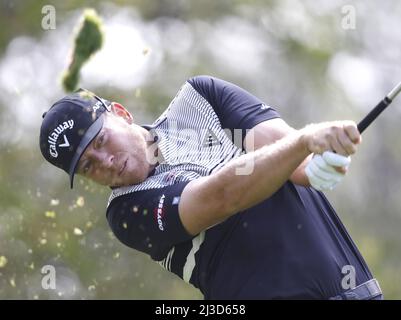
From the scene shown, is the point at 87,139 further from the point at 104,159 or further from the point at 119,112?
the point at 119,112

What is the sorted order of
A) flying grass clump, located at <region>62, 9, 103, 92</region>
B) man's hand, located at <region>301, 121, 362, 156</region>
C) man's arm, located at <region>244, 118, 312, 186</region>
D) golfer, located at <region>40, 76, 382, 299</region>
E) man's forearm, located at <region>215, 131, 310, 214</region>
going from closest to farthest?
man's hand, located at <region>301, 121, 362, 156</region> < man's forearm, located at <region>215, 131, 310, 214</region> < golfer, located at <region>40, 76, 382, 299</region> < man's arm, located at <region>244, 118, 312, 186</region> < flying grass clump, located at <region>62, 9, 103, 92</region>

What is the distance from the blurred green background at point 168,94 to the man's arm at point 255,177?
5800 millimetres

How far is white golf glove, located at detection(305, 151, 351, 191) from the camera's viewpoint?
3.90m

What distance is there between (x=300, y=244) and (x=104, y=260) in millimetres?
7651

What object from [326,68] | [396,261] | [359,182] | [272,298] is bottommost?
[396,261]

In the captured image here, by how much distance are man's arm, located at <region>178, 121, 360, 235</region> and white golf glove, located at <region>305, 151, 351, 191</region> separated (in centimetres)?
3

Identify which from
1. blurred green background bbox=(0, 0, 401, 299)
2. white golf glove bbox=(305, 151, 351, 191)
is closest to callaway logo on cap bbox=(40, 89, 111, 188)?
white golf glove bbox=(305, 151, 351, 191)

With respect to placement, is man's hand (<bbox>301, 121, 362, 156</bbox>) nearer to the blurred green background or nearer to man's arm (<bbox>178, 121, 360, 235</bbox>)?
man's arm (<bbox>178, 121, 360, 235</bbox>)

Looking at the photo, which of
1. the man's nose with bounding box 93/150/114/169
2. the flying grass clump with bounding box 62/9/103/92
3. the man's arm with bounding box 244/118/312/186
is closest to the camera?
the man's arm with bounding box 244/118/312/186

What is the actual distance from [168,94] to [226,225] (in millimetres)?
8304

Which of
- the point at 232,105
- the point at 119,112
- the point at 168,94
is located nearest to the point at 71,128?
the point at 119,112
